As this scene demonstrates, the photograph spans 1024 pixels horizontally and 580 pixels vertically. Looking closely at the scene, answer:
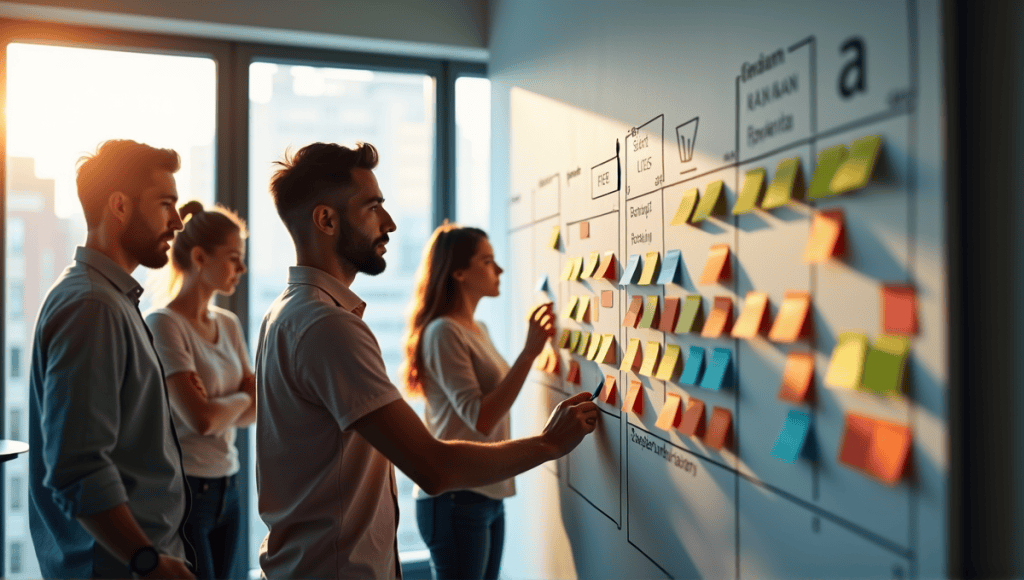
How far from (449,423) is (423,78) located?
184cm

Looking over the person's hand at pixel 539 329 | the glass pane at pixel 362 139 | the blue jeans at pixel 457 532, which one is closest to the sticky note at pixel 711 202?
the person's hand at pixel 539 329

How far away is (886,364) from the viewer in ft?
2.85

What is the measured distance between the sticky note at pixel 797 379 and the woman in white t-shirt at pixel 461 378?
3.25 feet

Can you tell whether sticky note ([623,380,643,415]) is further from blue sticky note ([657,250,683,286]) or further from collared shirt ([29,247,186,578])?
collared shirt ([29,247,186,578])

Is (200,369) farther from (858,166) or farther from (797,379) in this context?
(858,166)

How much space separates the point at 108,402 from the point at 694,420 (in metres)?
1.13

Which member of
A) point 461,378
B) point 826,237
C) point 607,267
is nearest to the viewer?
point 826,237

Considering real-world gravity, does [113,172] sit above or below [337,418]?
above

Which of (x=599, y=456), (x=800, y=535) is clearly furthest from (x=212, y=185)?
(x=800, y=535)

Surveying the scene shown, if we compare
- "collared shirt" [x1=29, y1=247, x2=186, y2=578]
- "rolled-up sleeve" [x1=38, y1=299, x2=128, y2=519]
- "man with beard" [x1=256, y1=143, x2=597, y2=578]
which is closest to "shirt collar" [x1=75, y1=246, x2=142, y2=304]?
"collared shirt" [x1=29, y1=247, x2=186, y2=578]

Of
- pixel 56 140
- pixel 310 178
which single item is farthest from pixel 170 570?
pixel 56 140

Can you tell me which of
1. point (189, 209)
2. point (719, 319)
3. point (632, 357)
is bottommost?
point (632, 357)

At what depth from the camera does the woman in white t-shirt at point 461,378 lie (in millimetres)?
1963

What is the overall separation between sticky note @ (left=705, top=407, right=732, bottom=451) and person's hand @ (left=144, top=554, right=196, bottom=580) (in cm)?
103
